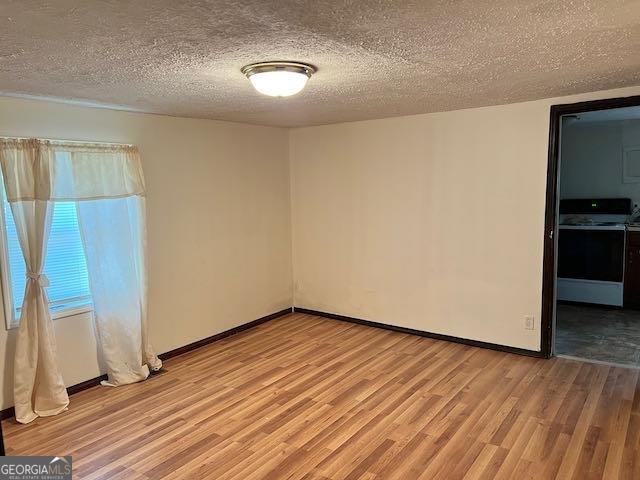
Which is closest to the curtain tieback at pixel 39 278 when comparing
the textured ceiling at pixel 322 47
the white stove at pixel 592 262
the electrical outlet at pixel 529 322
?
the textured ceiling at pixel 322 47

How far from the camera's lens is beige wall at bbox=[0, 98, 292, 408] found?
3.48 m

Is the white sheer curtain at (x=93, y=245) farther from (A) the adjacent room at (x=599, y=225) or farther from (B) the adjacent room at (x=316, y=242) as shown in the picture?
(A) the adjacent room at (x=599, y=225)

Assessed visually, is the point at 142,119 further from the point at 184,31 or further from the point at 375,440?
the point at 375,440

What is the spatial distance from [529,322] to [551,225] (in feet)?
2.89

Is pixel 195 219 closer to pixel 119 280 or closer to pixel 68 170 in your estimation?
pixel 119 280

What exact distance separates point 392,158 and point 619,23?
112 inches

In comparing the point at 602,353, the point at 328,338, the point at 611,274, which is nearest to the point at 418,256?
the point at 328,338

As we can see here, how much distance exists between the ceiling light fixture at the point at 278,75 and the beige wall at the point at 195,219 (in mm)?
1729

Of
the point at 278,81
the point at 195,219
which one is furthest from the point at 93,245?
the point at 278,81

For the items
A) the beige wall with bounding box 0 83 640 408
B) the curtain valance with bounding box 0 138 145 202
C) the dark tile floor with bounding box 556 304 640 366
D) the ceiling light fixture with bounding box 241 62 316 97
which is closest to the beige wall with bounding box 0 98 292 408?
the beige wall with bounding box 0 83 640 408

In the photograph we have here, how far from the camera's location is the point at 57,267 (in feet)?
11.3

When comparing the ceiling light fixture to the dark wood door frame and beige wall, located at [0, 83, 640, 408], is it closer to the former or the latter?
beige wall, located at [0, 83, 640, 408]

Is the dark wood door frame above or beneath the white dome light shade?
beneath

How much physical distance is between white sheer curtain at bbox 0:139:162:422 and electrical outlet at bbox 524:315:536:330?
3.28 meters
